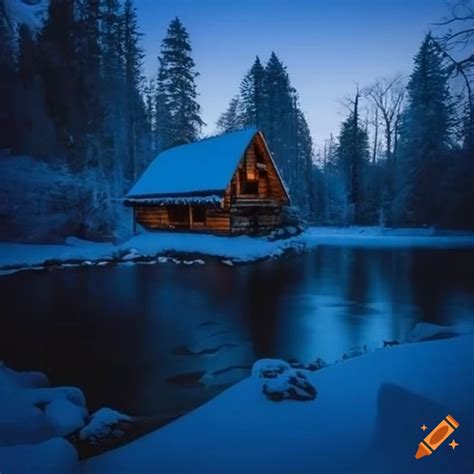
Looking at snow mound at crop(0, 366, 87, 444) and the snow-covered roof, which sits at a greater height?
the snow-covered roof

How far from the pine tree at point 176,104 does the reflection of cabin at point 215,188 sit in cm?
93

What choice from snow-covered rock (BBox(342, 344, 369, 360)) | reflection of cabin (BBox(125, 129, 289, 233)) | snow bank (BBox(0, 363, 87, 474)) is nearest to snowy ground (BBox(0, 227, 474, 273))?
reflection of cabin (BBox(125, 129, 289, 233))

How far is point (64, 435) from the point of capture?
304 centimetres

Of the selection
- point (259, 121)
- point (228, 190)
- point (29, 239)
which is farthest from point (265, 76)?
point (29, 239)

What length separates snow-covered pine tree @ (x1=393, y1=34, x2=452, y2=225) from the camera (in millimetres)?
9062

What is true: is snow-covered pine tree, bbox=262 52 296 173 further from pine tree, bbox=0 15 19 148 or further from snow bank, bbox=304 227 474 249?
pine tree, bbox=0 15 19 148

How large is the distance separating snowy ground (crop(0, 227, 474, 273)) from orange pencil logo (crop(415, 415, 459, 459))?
38.7ft

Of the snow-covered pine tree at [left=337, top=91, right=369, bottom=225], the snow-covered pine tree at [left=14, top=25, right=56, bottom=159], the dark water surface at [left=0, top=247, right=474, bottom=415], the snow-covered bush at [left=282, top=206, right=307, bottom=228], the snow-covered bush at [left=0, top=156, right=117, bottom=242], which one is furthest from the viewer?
the snow-covered bush at [left=282, top=206, right=307, bottom=228]

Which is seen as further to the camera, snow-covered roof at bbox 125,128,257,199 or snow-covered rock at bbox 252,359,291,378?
snow-covered roof at bbox 125,128,257,199

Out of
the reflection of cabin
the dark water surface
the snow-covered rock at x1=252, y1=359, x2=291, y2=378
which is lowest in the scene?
the dark water surface

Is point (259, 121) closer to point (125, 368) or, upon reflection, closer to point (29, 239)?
point (29, 239)

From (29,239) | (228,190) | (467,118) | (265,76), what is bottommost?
(29,239)

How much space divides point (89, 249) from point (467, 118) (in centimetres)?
1502

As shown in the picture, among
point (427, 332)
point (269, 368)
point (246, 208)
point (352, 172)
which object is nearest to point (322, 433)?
point (269, 368)
